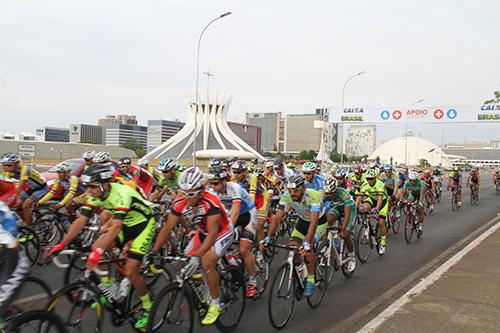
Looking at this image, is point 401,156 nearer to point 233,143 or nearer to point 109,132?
point 233,143

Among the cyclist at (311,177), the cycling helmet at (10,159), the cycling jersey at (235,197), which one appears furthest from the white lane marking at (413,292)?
the cycling helmet at (10,159)

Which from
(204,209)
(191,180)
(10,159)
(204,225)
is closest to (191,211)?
(204,225)

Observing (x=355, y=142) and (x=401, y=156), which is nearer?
(x=401, y=156)

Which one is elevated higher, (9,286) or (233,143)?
(233,143)

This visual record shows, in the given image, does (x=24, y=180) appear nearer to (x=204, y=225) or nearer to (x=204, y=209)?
(x=204, y=225)

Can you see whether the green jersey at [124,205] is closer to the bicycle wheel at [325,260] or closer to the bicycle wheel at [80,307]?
the bicycle wheel at [80,307]

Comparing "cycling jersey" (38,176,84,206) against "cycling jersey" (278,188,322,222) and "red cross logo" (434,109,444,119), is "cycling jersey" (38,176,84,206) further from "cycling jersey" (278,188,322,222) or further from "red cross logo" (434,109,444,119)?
"red cross logo" (434,109,444,119)

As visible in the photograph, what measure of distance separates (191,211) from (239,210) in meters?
0.82

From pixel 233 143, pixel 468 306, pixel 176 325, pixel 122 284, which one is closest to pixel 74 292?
pixel 122 284

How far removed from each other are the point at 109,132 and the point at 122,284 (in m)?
194

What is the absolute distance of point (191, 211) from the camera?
17.2 feet

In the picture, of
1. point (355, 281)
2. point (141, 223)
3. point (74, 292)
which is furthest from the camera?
point (355, 281)

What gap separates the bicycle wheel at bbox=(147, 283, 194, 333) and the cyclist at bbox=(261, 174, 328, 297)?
1.45 metres

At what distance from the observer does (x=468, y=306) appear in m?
5.68
